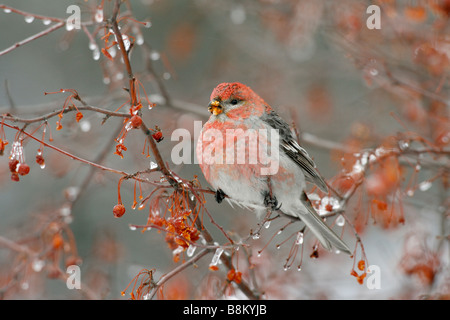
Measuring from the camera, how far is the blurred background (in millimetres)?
3916

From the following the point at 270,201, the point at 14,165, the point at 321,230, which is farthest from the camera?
the point at 321,230

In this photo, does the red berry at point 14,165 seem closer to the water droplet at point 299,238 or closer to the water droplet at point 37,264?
the water droplet at point 37,264

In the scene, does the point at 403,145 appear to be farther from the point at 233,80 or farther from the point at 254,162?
the point at 233,80

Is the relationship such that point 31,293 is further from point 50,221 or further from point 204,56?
point 204,56

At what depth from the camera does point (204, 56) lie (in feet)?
25.7

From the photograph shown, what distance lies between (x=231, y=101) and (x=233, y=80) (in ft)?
9.90

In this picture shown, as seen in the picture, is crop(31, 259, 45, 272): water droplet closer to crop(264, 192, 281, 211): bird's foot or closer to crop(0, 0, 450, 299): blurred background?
crop(0, 0, 450, 299): blurred background

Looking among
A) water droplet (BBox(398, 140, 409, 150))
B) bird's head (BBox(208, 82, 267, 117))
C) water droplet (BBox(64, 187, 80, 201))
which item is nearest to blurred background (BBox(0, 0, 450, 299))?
water droplet (BBox(64, 187, 80, 201))

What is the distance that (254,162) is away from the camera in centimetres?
311

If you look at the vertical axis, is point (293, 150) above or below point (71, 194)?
above

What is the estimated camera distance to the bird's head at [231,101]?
3.26m

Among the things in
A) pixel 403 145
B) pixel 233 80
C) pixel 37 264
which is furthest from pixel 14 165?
pixel 233 80

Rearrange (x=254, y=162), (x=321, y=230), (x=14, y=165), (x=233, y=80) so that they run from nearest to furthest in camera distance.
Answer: (x=14, y=165), (x=254, y=162), (x=321, y=230), (x=233, y=80)
